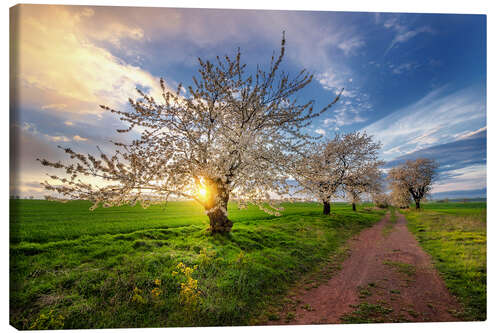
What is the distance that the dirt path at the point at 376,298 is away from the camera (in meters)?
3.79

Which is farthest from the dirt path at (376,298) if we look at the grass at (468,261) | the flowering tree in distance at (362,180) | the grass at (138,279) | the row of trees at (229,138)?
the flowering tree in distance at (362,180)

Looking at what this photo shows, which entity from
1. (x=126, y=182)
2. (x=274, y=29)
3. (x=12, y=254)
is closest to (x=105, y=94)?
(x=126, y=182)

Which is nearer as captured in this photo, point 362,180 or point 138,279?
point 138,279

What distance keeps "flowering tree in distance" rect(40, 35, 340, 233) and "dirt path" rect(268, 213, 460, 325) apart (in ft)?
6.93

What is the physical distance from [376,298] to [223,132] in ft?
17.2

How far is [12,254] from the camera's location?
4.14 m

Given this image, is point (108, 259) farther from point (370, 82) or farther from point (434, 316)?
point (370, 82)

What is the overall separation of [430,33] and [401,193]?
727 inches

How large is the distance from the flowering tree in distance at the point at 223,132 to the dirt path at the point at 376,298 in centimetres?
211

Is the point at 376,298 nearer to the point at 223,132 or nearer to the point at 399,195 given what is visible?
the point at 223,132

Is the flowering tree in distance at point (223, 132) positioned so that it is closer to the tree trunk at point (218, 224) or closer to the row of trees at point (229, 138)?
the row of trees at point (229, 138)

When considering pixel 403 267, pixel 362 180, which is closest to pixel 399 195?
pixel 362 180

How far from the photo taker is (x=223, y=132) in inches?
205

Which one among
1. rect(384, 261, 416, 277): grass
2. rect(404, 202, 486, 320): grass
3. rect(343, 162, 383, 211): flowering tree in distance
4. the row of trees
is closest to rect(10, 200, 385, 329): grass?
the row of trees
